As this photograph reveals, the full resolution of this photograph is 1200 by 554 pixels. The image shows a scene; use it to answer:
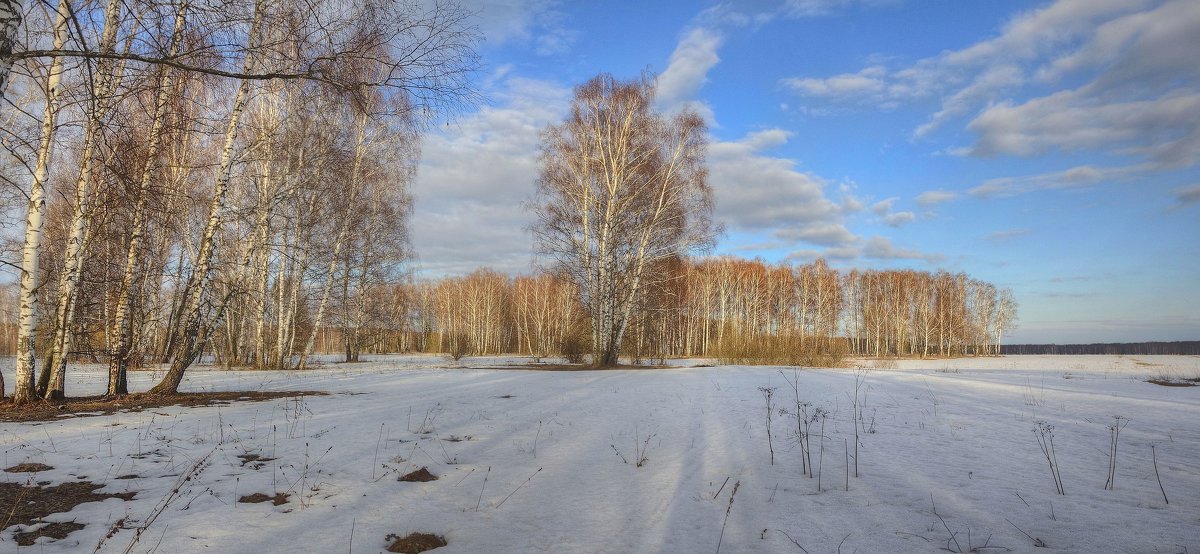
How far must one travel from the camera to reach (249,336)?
64.3 feet

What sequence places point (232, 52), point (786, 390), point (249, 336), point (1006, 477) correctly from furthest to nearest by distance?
point (249, 336) → point (786, 390) → point (1006, 477) → point (232, 52)

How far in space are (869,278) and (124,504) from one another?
58.6 metres

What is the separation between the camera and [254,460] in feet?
15.1

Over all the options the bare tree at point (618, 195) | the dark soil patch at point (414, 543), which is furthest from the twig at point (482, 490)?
the bare tree at point (618, 195)

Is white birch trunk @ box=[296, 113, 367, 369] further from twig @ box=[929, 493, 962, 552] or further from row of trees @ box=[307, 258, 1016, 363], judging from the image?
row of trees @ box=[307, 258, 1016, 363]

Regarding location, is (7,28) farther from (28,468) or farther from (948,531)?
(948,531)

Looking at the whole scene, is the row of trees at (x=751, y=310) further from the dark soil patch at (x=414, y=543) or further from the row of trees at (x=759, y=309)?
the dark soil patch at (x=414, y=543)

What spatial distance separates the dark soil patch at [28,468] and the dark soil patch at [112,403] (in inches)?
100

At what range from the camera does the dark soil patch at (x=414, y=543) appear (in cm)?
288

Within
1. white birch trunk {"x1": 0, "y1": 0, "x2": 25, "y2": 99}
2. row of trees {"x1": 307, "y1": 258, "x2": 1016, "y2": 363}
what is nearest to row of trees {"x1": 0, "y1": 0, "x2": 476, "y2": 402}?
white birch trunk {"x1": 0, "y1": 0, "x2": 25, "y2": 99}

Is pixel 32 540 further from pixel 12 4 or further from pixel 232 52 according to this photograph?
pixel 232 52

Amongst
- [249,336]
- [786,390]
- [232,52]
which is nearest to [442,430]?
Result: [232,52]

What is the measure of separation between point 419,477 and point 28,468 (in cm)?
302

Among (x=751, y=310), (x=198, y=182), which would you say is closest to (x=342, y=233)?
(x=198, y=182)
